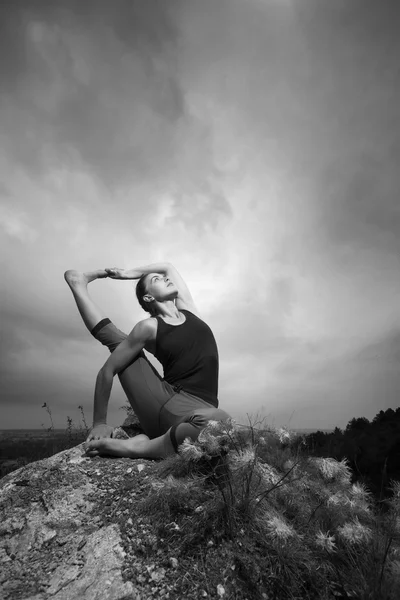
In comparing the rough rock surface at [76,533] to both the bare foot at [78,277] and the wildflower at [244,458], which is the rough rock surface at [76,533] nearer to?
the wildflower at [244,458]

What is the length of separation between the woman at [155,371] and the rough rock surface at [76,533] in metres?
0.28

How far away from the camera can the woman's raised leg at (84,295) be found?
4.52 meters

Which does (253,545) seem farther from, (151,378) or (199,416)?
(151,378)

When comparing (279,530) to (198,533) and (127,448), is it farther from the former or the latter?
(127,448)

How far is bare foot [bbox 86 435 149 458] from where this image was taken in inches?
146

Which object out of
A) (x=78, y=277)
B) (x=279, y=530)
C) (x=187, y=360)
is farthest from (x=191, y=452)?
(x=78, y=277)

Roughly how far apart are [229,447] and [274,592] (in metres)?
1.00

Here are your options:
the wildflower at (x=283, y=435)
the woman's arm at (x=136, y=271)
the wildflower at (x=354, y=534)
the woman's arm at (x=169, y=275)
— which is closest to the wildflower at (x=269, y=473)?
the wildflower at (x=283, y=435)

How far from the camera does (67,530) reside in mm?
2799

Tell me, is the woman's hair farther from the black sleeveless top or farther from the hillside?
the hillside

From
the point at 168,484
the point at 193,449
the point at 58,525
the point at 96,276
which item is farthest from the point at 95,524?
the point at 96,276

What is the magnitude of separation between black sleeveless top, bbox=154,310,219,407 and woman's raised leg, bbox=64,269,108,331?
2.62 ft

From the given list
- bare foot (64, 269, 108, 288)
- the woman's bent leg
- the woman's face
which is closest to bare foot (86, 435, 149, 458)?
the woman's bent leg

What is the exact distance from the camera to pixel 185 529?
2592 millimetres
